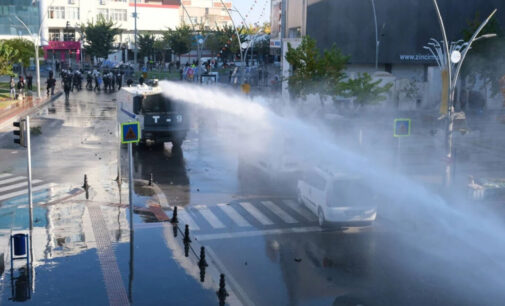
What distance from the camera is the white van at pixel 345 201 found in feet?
60.1

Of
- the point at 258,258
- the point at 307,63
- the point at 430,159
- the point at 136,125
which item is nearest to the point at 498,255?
the point at 258,258

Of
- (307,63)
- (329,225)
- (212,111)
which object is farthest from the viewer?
(212,111)

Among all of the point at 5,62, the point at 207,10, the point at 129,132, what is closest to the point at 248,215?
the point at 129,132

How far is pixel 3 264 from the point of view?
48.4 ft

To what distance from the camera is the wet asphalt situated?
13.6 meters

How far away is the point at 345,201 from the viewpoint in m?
18.4

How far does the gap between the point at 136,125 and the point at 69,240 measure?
11.9 feet

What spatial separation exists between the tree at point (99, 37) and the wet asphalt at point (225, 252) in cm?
7905

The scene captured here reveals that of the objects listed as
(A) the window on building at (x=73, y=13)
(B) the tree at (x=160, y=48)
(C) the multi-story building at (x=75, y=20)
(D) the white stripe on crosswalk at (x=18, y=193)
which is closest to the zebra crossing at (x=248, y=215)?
(D) the white stripe on crosswalk at (x=18, y=193)

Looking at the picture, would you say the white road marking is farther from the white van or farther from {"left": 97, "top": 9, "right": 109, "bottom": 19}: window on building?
{"left": 97, "top": 9, "right": 109, "bottom": 19}: window on building

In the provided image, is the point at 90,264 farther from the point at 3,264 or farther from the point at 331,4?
the point at 331,4

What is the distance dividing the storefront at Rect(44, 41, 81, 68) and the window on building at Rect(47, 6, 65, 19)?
15.3ft

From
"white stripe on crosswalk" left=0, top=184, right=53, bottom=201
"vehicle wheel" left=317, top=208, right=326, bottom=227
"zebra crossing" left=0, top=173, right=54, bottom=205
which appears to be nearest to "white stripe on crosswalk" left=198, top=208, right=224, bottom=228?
"vehicle wheel" left=317, top=208, right=326, bottom=227

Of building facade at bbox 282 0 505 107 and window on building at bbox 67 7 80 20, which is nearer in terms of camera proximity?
building facade at bbox 282 0 505 107
